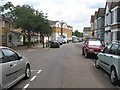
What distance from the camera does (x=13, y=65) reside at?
6.15 m

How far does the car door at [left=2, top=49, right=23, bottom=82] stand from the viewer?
236 inches

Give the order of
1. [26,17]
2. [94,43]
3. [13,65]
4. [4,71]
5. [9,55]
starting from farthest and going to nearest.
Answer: [26,17]
[94,43]
[9,55]
[13,65]
[4,71]

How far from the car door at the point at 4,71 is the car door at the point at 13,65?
0.43ft

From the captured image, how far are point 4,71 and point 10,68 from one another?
0.43 m

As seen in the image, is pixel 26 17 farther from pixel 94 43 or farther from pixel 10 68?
pixel 10 68

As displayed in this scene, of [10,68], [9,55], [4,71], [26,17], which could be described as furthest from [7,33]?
[4,71]

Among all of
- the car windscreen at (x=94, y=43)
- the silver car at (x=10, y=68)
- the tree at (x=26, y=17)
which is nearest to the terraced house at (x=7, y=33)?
the tree at (x=26, y=17)

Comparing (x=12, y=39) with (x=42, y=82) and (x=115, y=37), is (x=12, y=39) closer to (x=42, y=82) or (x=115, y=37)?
(x=115, y=37)

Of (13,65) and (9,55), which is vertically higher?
(9,55)

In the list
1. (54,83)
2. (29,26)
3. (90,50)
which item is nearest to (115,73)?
(54,83)

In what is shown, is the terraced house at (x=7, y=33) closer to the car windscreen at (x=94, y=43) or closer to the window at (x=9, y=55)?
the car windscreen at (x=94, y=43)


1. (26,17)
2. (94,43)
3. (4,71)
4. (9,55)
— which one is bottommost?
(4,71)

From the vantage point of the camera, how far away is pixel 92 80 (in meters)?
7.50

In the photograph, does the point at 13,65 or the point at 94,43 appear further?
the point at 94,43
